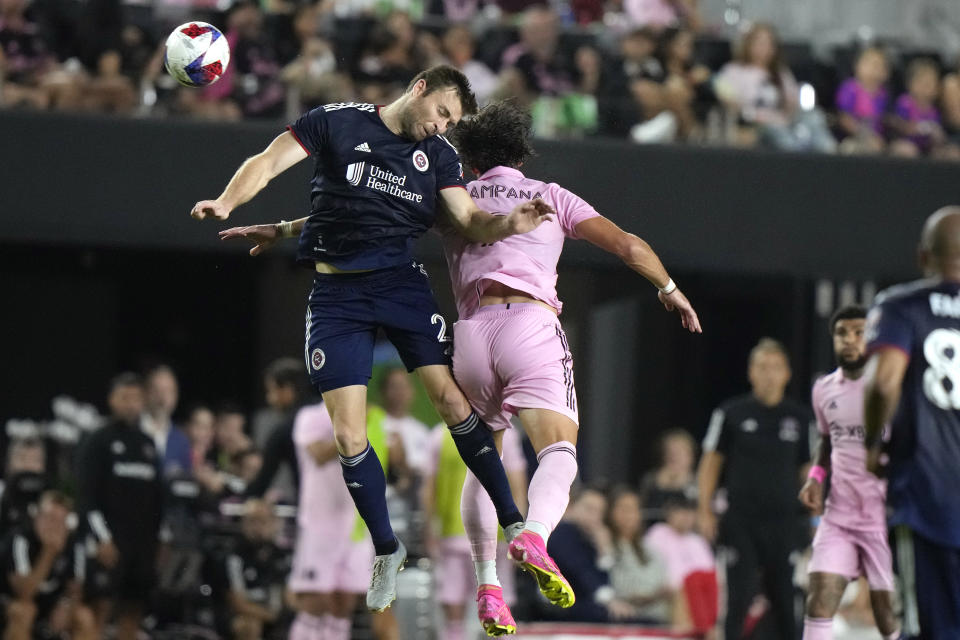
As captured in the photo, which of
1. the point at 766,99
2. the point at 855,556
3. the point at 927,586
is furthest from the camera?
the point at 766,99

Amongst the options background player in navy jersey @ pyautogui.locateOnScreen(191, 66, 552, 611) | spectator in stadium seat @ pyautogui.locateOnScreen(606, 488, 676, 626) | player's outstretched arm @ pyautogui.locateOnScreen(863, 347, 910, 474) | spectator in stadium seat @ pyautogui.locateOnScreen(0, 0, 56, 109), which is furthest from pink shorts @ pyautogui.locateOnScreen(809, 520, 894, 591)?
spectator in stadium seat @ pyautogui.locateOnScreen(0, 0, 56, 109)

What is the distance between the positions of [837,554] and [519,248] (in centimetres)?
290

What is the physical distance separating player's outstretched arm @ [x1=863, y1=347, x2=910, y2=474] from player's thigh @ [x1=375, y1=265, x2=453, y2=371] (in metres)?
1.92

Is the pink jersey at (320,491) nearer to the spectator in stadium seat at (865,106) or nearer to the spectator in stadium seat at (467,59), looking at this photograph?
the spectator in stadium seat at (467,59)

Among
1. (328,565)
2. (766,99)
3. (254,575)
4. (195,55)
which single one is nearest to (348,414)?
(195,55)

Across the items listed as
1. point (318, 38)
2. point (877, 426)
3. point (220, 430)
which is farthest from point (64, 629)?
point (877, 426)

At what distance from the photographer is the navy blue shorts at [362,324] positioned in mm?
6586

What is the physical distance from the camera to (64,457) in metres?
13.4

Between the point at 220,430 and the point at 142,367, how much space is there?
494 centimetres

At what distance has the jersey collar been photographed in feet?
22.5

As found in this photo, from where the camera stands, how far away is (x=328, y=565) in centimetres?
1023

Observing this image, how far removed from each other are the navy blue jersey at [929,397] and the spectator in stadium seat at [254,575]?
19.6ft

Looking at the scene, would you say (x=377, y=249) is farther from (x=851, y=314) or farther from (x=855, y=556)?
(x=855, y=556)

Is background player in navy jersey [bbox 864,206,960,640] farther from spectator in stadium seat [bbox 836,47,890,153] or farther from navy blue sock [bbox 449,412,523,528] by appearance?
spectator in stadium seat [bbox 836,47,890,153]
